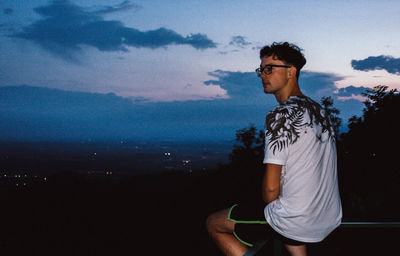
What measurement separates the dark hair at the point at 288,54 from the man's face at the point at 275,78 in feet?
0.11

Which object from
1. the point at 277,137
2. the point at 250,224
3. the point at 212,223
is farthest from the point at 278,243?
the point at 277,137

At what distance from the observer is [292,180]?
1.88 m

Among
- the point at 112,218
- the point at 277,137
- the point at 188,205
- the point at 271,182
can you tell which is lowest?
the point at 112,218

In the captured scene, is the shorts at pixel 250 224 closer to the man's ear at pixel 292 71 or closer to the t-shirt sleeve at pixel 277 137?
the t-shirt sleeve at pixel 277 137

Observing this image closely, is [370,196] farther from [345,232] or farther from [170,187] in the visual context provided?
[170,187]

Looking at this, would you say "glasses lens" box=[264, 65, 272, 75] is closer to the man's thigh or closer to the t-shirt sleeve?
the t-shirt sleeve

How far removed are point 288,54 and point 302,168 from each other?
0.83 metres

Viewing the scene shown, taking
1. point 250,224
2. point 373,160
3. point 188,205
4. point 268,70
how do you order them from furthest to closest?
point 188,205 → point 373,160 → point 268,70 → point 250,224

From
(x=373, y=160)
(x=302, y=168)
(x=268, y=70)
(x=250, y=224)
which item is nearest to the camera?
(x=302, y=168)

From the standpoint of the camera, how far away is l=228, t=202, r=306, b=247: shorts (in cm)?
212

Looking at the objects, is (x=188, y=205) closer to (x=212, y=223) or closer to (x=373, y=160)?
(x=373, y=160)

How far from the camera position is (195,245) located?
31.5ft

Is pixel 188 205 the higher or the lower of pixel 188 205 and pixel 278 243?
the lower

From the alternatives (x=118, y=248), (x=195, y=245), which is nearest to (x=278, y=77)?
(x=195, y=245)
